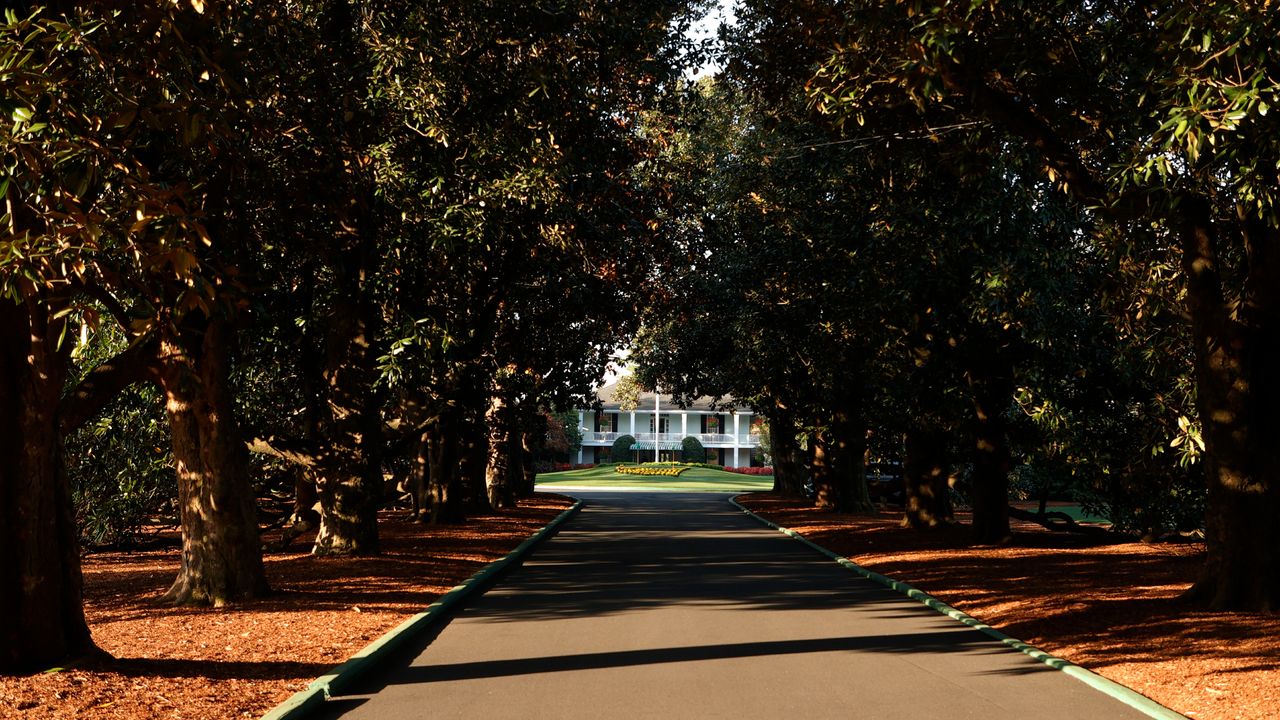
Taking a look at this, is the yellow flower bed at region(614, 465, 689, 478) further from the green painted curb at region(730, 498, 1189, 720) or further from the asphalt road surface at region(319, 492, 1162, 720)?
the asphalt road surface at region(319, 492, 1162, 720)

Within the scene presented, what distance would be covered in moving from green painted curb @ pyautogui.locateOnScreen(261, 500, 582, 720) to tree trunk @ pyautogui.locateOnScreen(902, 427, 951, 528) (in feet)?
38.2

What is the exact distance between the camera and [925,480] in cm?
2692

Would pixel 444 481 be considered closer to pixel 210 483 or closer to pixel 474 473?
pixel 474 473

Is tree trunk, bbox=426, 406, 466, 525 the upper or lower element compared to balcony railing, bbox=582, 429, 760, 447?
lower

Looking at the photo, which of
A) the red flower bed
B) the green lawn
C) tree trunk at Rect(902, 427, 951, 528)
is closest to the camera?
tree trunk at Rect(902, 427, 951, 528)

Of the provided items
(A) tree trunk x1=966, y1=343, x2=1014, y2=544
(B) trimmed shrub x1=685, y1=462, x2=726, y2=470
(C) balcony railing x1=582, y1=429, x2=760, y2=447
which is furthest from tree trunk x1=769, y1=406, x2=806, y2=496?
(C) balcony railing x1=582, y1=429, x2=760, y2=447

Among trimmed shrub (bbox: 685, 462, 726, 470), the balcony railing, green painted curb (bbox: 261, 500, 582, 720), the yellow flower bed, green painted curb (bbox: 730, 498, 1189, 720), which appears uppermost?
the balcony railing

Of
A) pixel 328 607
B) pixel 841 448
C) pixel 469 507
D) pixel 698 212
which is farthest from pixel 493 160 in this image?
pixel 841 448

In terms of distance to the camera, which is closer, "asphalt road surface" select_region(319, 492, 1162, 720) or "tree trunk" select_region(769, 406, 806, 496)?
"asphalt road surface" select_region(319, 492, 1162, 720)

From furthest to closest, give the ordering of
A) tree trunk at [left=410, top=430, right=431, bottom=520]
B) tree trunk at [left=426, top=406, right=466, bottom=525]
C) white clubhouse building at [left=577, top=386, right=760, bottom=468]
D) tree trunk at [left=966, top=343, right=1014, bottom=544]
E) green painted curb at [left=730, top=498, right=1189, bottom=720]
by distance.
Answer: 1. white clubhouse building at [left=577, top=386, right=760, bottom=468]
2. tree trunk at [left=410, top=430, right=431, bottom=520]
3. tree trunk at [left=426, top=406, right=466, bottom=525]
4. tree trunk at [left=966, top=343, right=1014, bottom=544]
5. green painted curb at [left=730, top=498, right=1189, bottom=720]

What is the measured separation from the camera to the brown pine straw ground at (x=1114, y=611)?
8.98m

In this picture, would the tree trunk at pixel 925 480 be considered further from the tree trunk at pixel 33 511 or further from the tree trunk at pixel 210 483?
the tree trunk at pixel 33 511

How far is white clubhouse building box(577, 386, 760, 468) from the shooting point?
100 m

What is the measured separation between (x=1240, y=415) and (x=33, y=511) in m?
12.0
